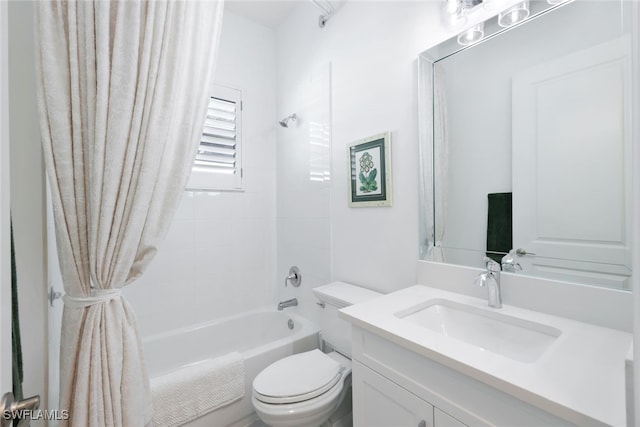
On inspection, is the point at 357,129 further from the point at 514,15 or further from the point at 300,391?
the point at 300,391

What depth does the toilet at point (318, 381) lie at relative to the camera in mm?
1199

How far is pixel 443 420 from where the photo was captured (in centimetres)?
79

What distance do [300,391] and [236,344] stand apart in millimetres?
1207

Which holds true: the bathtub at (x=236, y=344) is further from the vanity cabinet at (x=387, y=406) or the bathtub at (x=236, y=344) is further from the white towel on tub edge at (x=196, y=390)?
the vanity cabinet at (x=387, y=406)

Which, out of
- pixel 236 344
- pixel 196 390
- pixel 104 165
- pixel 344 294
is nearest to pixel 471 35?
pixel 344 294

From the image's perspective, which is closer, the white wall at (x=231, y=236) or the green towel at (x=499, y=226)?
the green towel at (x=499, y=226)

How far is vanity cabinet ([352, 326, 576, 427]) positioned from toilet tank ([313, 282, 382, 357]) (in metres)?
0.45

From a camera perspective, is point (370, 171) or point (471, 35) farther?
point (370, 171)

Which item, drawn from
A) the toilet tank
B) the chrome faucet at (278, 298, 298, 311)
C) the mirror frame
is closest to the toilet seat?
the toilet tank

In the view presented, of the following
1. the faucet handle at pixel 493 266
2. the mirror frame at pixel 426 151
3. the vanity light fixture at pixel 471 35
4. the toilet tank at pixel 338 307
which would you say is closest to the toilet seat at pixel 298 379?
the toilet tank at pixel 338 307

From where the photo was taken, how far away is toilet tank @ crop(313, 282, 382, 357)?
152 cm

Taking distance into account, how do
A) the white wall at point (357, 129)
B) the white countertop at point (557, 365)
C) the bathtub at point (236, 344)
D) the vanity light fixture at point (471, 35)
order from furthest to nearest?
the bathtub at point (236, 344) → the white wall at point (357, 129) → the vanity light fixture at point (471, 35) → the white countertop at point (557, 365)

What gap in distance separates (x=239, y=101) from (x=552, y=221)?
2.24m

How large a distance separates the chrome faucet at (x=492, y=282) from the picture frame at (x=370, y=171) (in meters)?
0.60
